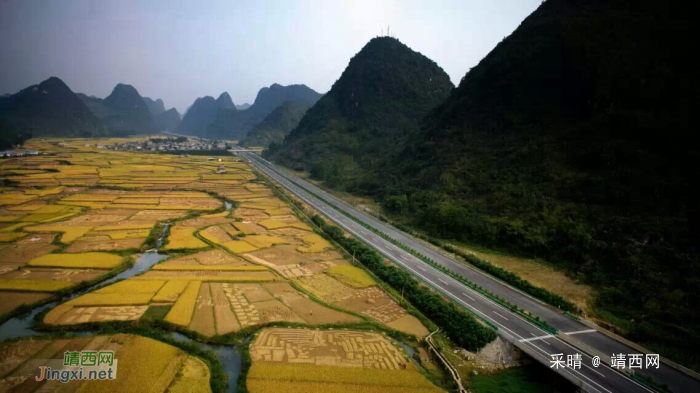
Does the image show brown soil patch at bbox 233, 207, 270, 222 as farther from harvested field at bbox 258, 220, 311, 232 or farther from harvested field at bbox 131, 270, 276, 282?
harvested field at bbox 131, 270, 276, 282

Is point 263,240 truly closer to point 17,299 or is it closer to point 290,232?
point 290,232

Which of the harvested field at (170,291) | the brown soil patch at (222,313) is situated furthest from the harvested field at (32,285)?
the brown soil patch at (222,313)

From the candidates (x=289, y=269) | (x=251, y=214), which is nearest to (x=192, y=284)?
(x=289, y=269)

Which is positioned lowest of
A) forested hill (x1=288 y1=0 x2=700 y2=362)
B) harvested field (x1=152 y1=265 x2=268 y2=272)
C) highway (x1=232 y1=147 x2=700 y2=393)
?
harvested field (x1=152 y1=265 x2=268 y2=272)

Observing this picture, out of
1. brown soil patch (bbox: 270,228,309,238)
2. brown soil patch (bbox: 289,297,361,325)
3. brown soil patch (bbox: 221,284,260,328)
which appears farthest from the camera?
brown soil patch (bbox: 270,228,309,238)

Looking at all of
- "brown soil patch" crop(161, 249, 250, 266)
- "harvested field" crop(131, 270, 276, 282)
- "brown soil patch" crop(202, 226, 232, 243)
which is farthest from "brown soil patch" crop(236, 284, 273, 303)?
"brown soil patch" crop(202, 226, 232, 243)

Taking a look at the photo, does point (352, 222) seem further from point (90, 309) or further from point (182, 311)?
point (90, 309)

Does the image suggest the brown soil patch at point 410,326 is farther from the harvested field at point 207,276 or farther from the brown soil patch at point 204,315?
the harvested field at point 207,276
